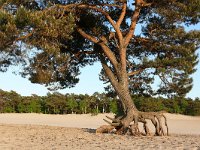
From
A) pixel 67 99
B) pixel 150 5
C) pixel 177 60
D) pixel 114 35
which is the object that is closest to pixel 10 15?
pixel 114 35

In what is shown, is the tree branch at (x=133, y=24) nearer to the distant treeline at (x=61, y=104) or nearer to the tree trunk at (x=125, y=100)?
the tree trunk at (x=125, y=100)

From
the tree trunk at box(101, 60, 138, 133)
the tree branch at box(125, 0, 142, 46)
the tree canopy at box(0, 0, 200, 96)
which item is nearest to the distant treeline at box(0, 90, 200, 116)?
the tree canopy at box(0, 0, 200, 96)

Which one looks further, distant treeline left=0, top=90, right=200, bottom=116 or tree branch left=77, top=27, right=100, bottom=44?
distant treeline left=0, top=90, right=200, bottom=116

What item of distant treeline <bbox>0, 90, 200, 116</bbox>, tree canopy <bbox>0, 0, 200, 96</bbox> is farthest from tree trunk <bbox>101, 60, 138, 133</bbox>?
distant treeline <bbox>0, 90, 200, 116</bbox>

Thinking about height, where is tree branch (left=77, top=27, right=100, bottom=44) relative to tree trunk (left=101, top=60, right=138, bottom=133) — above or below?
above

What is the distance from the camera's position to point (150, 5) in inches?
696

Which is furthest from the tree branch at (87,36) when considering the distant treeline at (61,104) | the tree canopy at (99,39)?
the distant treeline at (61,104)

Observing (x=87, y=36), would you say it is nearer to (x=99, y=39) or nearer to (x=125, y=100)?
(x=99, y=39)

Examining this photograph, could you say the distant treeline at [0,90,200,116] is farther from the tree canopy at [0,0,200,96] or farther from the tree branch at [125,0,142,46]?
the tree branch at [125,0,142,46]

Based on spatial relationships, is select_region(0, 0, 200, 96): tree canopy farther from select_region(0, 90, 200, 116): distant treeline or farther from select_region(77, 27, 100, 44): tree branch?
select_region(0, 90, 200, 116): distant treeline

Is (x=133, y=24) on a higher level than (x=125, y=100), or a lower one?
higher

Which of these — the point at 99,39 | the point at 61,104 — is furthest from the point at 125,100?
the point at 61,104

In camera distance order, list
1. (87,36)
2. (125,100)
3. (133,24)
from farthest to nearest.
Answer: (133,24), (87,36), (125,100)

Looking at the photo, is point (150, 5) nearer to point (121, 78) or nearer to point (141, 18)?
point (141, 18)
